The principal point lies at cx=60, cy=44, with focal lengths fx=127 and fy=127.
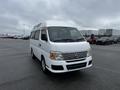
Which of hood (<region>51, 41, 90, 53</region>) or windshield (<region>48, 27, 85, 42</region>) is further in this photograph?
windshield (<region>48, 27, 85, 42</region>)

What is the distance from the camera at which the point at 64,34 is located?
217 inches

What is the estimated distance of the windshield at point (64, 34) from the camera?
5.11 metres

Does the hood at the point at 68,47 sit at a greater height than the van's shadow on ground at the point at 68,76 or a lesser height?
greater

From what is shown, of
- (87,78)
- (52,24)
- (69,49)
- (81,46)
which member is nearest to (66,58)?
(69,49)

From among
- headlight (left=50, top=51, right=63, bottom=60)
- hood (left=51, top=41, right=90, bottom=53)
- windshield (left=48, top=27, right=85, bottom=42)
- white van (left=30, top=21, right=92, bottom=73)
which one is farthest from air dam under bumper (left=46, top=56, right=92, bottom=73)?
windshield (left=48, top=27, right=85, bottom=42)

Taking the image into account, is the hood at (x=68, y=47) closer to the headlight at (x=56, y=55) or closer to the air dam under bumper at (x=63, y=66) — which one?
the headlight at (x=56, y=55)

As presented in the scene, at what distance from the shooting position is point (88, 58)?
5.14 meters

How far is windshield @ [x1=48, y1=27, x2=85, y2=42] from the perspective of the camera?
5.11m

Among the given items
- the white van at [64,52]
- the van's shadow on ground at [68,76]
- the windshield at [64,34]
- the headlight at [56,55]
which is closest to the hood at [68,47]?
the white van at [64,52]

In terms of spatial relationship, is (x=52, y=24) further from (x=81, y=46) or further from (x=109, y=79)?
(x=109, y=79)

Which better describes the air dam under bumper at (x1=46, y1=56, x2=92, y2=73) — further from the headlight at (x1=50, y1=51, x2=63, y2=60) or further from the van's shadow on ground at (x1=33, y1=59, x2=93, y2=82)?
the van's shadow on ground at (x1=33, y1=59, x2=93, y2=82)

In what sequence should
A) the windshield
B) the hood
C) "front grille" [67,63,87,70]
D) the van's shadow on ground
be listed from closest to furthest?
the hood
"front grille" [67,63,87,70]
the van's shadow on ground
the windshield

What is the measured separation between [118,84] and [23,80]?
3.46 m

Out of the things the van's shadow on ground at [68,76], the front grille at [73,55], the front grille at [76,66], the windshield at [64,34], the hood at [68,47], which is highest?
the windshield at [64,34]
